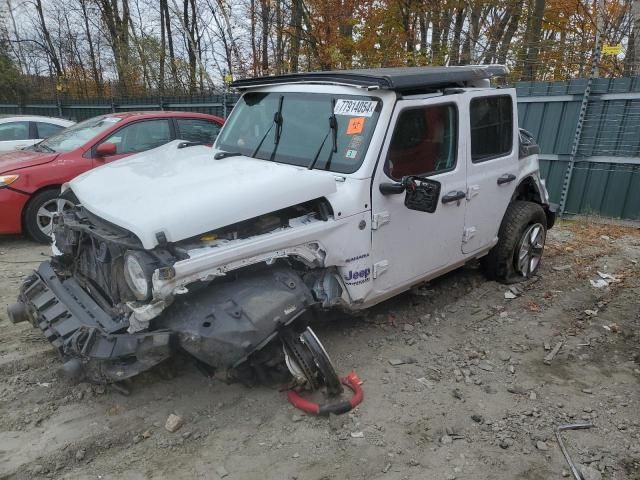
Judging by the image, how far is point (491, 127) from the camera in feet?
14.8

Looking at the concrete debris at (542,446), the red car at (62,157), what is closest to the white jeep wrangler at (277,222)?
the concrete debris at (542,446)

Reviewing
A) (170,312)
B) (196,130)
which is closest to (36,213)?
(196,130)

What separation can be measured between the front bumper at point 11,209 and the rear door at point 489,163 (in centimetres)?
528

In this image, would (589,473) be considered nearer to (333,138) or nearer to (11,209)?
(333,138)

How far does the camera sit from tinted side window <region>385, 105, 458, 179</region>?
365cm

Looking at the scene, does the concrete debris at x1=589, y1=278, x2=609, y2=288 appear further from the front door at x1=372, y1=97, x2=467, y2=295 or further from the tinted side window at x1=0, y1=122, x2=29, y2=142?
the tinted side window at x1=0, y1=122, x2=29, y2=142

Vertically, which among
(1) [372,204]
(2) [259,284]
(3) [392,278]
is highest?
(1) [372,204]

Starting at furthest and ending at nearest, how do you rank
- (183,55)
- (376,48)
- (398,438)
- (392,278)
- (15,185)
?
(183,55)
(376,48)
(15,185)
(392,278)
(398,438)

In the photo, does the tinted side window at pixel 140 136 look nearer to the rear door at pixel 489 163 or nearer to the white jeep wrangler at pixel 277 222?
the white jeep wrangler at pixel 277 222

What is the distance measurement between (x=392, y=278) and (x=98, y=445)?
2234mm

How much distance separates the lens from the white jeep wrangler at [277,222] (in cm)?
277

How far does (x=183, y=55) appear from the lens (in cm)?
2267

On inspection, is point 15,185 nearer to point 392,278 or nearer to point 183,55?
point 392,278

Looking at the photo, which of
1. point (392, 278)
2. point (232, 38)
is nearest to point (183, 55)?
point (232, 38)
